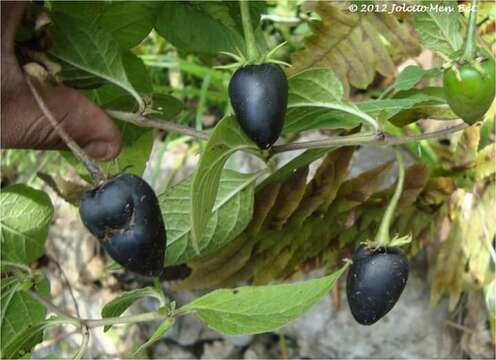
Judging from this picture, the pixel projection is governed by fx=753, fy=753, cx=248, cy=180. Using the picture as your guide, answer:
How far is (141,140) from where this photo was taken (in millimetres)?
798

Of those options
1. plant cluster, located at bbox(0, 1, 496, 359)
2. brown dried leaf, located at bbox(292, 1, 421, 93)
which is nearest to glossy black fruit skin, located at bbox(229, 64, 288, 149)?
plant cluster, located at bbox(0, 1, 496, 359)

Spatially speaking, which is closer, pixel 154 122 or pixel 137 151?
pixel 154 122

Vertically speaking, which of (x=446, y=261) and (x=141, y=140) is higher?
(x=141, y=140)

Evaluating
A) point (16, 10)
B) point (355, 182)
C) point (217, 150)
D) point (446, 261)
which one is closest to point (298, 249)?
point (355, 182)

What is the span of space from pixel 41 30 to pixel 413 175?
538 millimetres

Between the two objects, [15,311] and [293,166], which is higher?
[293,166]

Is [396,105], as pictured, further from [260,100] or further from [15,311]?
[15,311]

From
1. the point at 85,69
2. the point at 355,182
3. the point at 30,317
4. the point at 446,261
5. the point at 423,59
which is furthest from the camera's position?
the point at 423,59

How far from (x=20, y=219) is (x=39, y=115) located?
0.85 feet

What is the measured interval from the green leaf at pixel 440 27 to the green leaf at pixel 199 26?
19cm

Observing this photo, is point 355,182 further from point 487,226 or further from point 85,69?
point 85,69

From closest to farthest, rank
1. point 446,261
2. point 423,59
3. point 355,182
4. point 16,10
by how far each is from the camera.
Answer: point 16,10, point 355,182, point 446,261, point 423,59

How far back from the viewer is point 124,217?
53 cm

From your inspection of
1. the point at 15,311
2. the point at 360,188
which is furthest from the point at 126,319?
the point at 360,188
